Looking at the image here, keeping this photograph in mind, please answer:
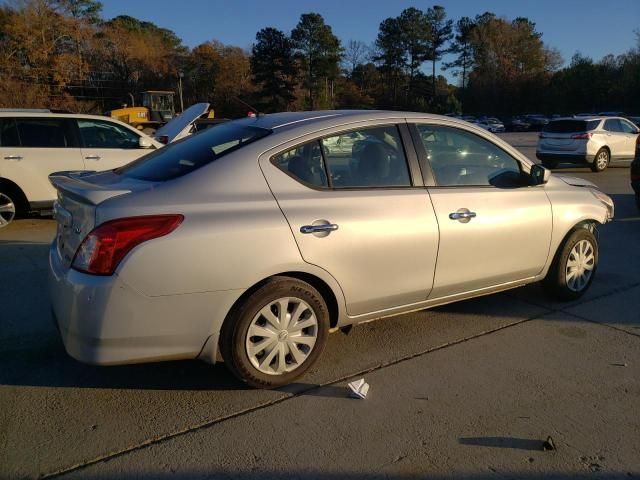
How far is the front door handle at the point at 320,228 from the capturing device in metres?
3.09

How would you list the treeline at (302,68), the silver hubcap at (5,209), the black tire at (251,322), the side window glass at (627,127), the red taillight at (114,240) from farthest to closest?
the treeline at (302,68) < the side window glass at (627,127) < the silver hubcap at (5,209) < the black tire at (251,322) < the red taillight at (114,240)

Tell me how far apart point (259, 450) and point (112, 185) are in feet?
5.62

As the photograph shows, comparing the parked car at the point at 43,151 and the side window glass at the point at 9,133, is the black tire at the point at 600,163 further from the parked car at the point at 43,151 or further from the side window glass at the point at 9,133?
the side window glass at the point at 9,133

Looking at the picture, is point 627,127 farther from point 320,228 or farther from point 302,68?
point 302,68

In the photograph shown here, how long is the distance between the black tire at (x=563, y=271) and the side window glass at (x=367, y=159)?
1705mm

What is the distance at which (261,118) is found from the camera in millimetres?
3830

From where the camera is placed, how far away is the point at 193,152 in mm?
3412

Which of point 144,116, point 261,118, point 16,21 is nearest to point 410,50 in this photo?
point 16,21

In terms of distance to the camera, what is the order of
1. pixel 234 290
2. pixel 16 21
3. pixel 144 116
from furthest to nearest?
pixel 16 21 → pixel 144 116 → pixel 234 290

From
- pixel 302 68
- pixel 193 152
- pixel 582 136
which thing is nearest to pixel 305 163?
pixel 193 152

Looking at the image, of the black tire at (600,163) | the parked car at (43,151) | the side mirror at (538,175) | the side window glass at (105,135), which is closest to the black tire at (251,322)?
the side mirror at (538,175)

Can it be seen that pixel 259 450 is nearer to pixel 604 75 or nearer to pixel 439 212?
pixel 439 212

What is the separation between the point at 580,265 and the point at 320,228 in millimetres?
2728

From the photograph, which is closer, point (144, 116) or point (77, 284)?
point (77, 284)
